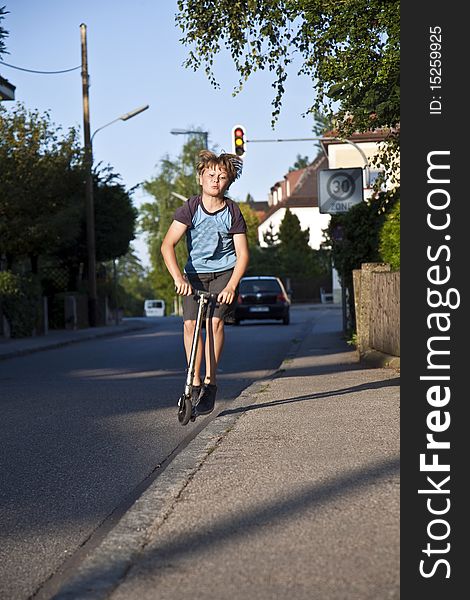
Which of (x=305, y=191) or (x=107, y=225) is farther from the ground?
(x=305, y=191)

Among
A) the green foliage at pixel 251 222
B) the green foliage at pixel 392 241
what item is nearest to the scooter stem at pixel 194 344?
the green foliage at pixel 392 241

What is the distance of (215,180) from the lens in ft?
27.1

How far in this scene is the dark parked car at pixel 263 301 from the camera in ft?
120

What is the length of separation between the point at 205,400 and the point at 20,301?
22842 mm

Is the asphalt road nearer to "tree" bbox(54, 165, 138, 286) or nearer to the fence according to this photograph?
the fence

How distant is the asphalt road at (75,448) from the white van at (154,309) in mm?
75188

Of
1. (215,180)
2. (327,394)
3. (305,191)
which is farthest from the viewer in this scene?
(305,191)

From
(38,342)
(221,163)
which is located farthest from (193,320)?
(38,342)

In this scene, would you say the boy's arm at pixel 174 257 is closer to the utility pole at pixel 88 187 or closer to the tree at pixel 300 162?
the utility pole at pixel 88 187

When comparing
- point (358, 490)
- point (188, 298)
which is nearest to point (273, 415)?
point (188, 298)

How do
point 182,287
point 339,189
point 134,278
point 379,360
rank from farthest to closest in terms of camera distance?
point 134,278 → point 339,189 → point 379,360 → point 182,287

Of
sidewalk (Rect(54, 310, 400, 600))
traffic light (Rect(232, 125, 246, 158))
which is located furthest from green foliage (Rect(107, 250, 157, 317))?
sidewalk (Rect(54, 310, 400, 600))

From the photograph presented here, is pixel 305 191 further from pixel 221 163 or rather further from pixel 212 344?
pixel 221 163

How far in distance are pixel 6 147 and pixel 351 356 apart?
1769 centimetres
